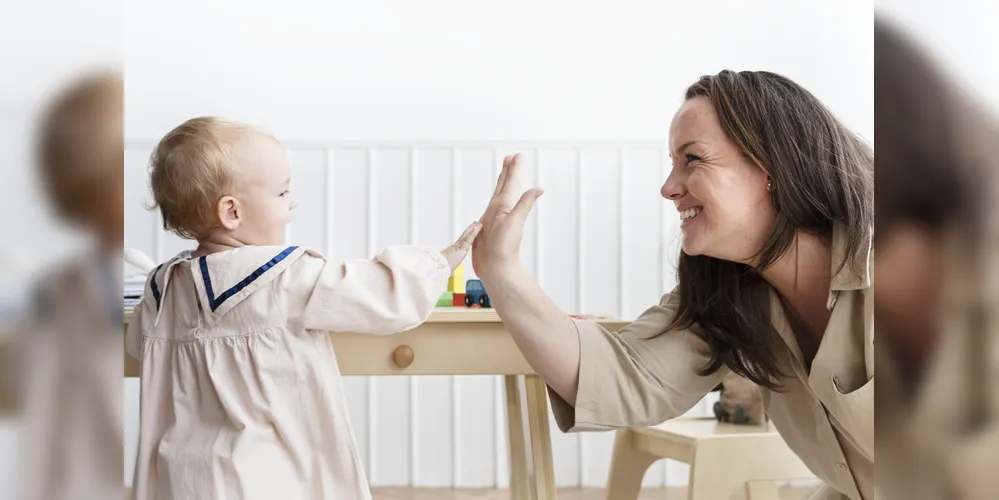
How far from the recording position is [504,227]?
96 centimetres

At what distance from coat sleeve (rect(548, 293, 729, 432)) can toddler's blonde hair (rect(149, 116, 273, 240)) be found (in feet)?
1.47

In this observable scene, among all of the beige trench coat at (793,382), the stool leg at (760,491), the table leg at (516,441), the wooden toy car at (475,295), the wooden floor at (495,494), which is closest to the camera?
the beige trench coat at (793,382)

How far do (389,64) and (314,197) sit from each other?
0.45 metres

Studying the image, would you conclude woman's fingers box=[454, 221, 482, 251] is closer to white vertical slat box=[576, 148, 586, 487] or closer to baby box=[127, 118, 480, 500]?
baby box=[127, 118, 480, 500]

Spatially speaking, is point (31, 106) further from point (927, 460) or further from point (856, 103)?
point (856, 103)

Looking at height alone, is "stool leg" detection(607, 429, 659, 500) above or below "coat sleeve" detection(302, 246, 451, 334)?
below

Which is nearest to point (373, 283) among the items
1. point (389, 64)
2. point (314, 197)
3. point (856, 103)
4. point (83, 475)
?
point (83, 475)

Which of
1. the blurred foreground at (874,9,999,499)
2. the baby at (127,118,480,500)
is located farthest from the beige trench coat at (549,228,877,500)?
the blurred foreground at (874,9,999,499)

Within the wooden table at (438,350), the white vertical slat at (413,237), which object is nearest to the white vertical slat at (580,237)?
the white vertical slat at (413,237)

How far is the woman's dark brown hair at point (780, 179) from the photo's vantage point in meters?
0.98

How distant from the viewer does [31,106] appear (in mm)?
148

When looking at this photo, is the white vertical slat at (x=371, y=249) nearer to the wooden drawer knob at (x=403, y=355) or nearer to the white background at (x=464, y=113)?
the white background at (x=464, y=113)

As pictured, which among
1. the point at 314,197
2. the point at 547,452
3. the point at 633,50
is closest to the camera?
the point at 547,452

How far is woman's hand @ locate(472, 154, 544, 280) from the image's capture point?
96 centimetres
